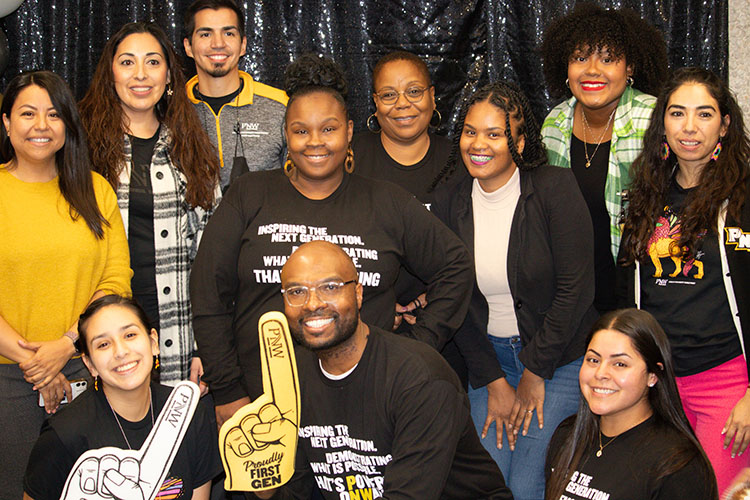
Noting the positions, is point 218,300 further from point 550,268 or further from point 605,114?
point 605,114

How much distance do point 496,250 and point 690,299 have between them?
0.71 metres

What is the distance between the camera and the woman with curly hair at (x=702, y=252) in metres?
2.72

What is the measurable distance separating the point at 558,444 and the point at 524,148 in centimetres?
107

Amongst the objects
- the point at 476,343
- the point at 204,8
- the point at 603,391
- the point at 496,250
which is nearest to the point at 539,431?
the point at 476,343

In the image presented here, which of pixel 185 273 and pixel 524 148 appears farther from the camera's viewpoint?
pixel 185 273

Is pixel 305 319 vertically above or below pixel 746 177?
below

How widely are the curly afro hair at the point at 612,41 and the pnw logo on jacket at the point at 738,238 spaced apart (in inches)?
37.2

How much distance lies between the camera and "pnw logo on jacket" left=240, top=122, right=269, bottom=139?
133 inches

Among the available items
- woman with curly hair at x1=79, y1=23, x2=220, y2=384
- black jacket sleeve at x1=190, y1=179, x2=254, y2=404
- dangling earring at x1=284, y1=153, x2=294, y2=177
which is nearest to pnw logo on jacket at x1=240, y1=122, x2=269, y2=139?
woman with curly hair at x1=79, y1=23, x2=220, y2=384

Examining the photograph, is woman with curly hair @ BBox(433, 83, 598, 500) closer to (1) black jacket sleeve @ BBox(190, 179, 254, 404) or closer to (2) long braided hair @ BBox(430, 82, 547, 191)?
(2) long braided hair @ BBox(430, 82, 547, 191)

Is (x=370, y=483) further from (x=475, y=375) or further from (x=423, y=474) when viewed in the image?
(x=475, y=375)

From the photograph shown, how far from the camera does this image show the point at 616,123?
128 inches

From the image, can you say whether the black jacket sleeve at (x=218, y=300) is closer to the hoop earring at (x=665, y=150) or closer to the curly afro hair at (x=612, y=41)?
the hoop earring at (x=665, y=150)

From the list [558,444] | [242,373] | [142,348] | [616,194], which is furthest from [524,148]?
[142,348]
